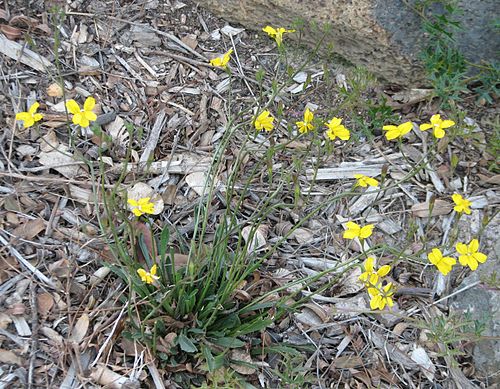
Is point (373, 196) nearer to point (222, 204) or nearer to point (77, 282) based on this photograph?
point (222, 204)

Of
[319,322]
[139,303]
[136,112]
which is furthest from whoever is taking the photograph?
[136,112]

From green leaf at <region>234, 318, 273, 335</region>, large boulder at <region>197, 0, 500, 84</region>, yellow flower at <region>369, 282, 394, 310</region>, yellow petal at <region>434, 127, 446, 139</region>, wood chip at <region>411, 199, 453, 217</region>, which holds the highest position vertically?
yellow petal at <region>434, 127, 446, 139</region>

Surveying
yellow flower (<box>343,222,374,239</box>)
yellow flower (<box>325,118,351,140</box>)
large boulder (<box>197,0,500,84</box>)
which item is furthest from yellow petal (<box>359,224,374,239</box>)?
large boulder (<box>197,0,500,84</box>)

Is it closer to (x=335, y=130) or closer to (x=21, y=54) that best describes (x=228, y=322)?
(x=335, y=130)

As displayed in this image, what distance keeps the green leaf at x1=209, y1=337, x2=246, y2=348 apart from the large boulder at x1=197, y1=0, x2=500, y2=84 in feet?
5.16

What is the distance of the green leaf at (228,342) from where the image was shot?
221 centimetres

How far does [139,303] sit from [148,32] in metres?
1.58

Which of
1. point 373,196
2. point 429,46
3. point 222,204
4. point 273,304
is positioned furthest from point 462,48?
point 273,304

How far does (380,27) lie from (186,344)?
1.81 meters

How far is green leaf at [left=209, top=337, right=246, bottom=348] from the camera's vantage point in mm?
2211

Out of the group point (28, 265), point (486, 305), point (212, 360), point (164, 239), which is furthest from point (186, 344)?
point (486, 305)

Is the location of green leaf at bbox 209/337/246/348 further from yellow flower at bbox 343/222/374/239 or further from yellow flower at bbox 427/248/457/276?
yellow flower at bbox 427/248/457/276

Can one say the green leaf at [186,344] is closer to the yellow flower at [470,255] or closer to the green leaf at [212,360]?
the green leaf at [212,360]

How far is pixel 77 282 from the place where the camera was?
232 centimetres
